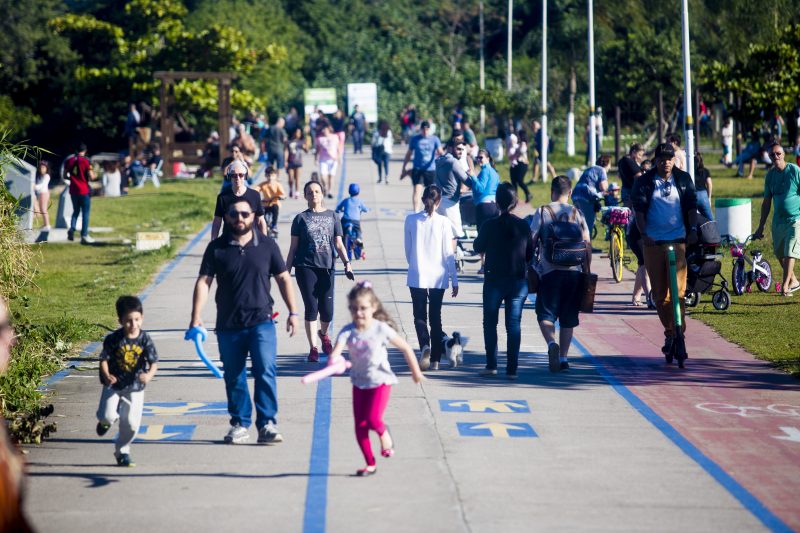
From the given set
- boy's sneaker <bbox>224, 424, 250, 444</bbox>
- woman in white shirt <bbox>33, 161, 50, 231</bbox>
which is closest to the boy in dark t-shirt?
boy's sneaker <bbox>224, 424, 250, 444</bbox>

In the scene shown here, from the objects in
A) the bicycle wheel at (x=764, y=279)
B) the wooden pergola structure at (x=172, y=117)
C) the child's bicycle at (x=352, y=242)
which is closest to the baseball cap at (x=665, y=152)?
the bicycle wheel at (x=764, y=279)

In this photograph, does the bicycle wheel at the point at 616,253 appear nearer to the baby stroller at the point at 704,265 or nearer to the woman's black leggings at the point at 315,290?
the baby stroller at the point at 704,265

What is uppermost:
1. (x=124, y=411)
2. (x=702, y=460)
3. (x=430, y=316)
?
(x=430, y=316)

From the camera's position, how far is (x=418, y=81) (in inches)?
2586

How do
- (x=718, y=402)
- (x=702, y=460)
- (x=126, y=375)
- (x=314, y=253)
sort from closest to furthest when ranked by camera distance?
(x=126, y=375) → (x=702, y=460) → (x=718, y=402) → (x=314, y=253)

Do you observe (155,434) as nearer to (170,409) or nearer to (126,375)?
(170,409)

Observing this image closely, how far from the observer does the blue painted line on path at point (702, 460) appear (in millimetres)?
8320

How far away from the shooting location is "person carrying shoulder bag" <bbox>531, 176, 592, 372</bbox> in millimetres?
12906

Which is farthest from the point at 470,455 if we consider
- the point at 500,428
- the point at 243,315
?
the point at 243,315

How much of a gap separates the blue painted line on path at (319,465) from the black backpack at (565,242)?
2.44m

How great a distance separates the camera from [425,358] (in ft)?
43.1

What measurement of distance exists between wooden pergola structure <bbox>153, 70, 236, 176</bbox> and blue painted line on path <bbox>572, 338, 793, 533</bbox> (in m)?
29.2

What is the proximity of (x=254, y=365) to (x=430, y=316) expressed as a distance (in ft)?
10.8

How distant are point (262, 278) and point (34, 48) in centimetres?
6161
